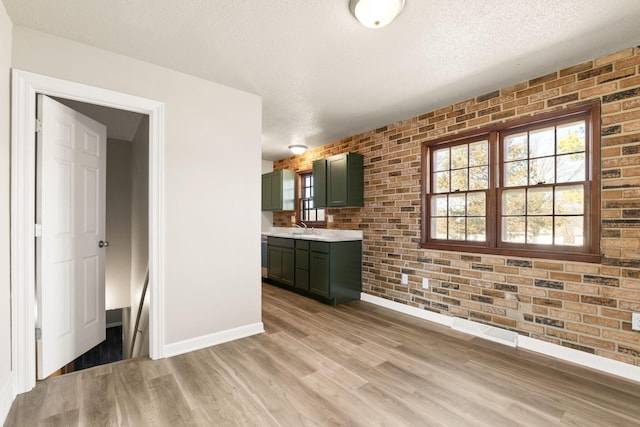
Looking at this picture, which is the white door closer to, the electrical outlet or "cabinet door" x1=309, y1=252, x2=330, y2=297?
"cabinet door" x1=309, y1=252, x2=330, y2=297

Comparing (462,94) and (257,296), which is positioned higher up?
(462,94)

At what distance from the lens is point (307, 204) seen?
5.82 meters

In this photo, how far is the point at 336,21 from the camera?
1954 millimetres

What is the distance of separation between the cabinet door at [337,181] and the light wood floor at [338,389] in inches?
84.7

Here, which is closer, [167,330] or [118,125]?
[167,330]

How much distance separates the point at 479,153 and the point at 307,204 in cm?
327

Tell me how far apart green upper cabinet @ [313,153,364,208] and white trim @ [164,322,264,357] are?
218 cm

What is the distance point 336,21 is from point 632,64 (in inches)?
89.4

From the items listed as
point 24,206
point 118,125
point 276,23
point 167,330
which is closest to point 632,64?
point 276,23

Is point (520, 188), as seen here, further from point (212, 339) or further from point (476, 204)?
point (212, 339)

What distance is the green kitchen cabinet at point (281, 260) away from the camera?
481 centimetres

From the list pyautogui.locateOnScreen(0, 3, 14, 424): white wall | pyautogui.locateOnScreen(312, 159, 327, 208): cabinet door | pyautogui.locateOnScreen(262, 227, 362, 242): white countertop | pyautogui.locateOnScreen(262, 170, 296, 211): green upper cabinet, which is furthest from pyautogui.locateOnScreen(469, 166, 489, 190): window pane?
pyautogui.locateOnScreen(0, 3, 14, 424): white wall

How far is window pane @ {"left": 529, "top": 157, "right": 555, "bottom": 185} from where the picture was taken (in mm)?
2734

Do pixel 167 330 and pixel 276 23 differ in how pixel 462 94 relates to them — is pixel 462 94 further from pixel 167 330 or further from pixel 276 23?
pixel 167 330
